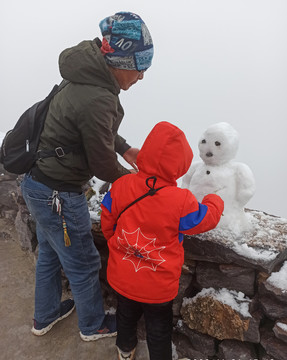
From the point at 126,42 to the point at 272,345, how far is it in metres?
2.28

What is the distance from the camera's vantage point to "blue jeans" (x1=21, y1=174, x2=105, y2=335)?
209 centimetres

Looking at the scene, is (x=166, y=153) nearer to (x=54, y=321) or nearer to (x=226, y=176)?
(x=226, y=176)

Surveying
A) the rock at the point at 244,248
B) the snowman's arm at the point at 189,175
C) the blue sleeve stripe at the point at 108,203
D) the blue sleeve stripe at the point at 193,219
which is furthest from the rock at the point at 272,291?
the blue sleeve stripe at the point at 108,203

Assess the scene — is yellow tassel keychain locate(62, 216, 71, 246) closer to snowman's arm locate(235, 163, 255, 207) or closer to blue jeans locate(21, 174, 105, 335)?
blue jeans locate(21, 174, 105, 335)

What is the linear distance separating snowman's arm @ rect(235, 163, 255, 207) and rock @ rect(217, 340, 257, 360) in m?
1.08

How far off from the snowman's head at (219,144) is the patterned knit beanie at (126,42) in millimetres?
767

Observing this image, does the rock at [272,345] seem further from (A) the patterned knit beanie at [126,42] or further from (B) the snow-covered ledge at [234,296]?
(A) the patterned knit beanie at [126,42]

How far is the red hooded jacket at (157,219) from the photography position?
1.76 metres

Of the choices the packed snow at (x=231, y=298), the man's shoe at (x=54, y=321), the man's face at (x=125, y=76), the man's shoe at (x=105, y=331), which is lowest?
the man's shoe at (x=54, y=321)

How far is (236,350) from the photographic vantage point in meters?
2.28

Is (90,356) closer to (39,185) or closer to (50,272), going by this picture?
(50,272)

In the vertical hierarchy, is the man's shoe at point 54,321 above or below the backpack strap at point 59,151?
below

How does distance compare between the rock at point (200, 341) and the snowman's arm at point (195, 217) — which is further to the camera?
the rock at point (200, 341)

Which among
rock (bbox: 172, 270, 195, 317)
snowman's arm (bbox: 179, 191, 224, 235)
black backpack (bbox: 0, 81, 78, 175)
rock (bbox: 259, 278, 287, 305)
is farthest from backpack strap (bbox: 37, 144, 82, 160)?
rock (bbox: 259, 278, 287, 305)
